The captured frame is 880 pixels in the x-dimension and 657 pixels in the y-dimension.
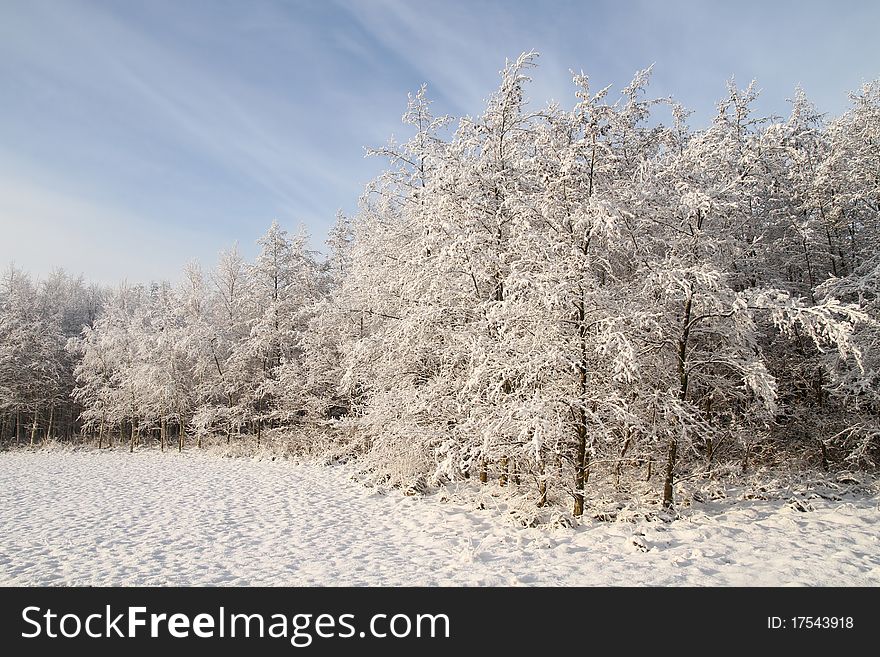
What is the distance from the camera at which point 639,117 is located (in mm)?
11016

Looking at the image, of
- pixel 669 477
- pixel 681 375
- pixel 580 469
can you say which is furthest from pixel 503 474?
pixel 681 375

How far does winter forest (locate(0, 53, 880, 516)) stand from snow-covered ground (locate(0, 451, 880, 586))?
1254 mm

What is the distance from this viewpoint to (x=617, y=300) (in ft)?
29.5

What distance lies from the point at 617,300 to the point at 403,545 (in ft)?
20.6

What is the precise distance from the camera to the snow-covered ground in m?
6.64

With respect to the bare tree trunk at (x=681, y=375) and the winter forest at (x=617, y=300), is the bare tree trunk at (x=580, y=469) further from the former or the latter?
the bare tree trunk at (x=681, y=375)

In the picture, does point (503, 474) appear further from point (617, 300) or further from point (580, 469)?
point (617, 300)

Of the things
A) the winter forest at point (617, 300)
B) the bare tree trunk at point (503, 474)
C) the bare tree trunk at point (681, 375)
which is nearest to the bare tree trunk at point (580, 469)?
the winter forest at point (617, 300)

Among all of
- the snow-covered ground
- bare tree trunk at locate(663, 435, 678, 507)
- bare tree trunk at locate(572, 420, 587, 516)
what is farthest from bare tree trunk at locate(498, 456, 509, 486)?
bare tree trunk at locate(663, 435, 678, 507)

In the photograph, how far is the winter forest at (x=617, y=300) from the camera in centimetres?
848

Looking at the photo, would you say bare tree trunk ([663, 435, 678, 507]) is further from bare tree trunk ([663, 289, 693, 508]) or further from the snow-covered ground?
the snow-covered ground
